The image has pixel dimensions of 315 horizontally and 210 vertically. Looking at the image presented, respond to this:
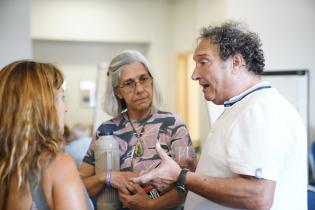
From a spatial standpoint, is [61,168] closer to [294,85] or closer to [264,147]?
[264,147]

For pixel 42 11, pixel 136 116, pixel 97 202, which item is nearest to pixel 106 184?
pixel 97 202

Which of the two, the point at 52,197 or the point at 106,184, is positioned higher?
the point at 52,197

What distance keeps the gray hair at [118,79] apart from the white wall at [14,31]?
1556mm

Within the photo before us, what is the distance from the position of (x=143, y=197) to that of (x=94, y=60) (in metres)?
4.15

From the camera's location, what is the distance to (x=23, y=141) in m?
0.96

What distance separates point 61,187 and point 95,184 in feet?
1.95

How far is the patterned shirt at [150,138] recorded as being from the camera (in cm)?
159

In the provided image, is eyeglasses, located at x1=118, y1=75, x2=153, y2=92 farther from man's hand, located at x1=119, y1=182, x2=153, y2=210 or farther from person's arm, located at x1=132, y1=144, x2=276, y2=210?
person's arm, located at x1=132, y1=144, x2=276, y2=210

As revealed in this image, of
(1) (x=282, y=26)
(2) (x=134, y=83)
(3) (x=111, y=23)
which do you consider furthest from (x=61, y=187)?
(3) (x=111, y=23)

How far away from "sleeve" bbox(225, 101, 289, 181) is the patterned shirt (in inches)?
18.1

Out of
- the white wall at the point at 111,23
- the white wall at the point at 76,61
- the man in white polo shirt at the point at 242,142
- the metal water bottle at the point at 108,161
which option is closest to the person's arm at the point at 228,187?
the man in white polo shirt at the point at 242,142

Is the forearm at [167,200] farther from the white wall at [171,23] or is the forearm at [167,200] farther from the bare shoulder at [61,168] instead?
the white wall at [171,23]

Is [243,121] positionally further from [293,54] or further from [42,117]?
[293,54]

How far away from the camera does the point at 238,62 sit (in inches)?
49.8
